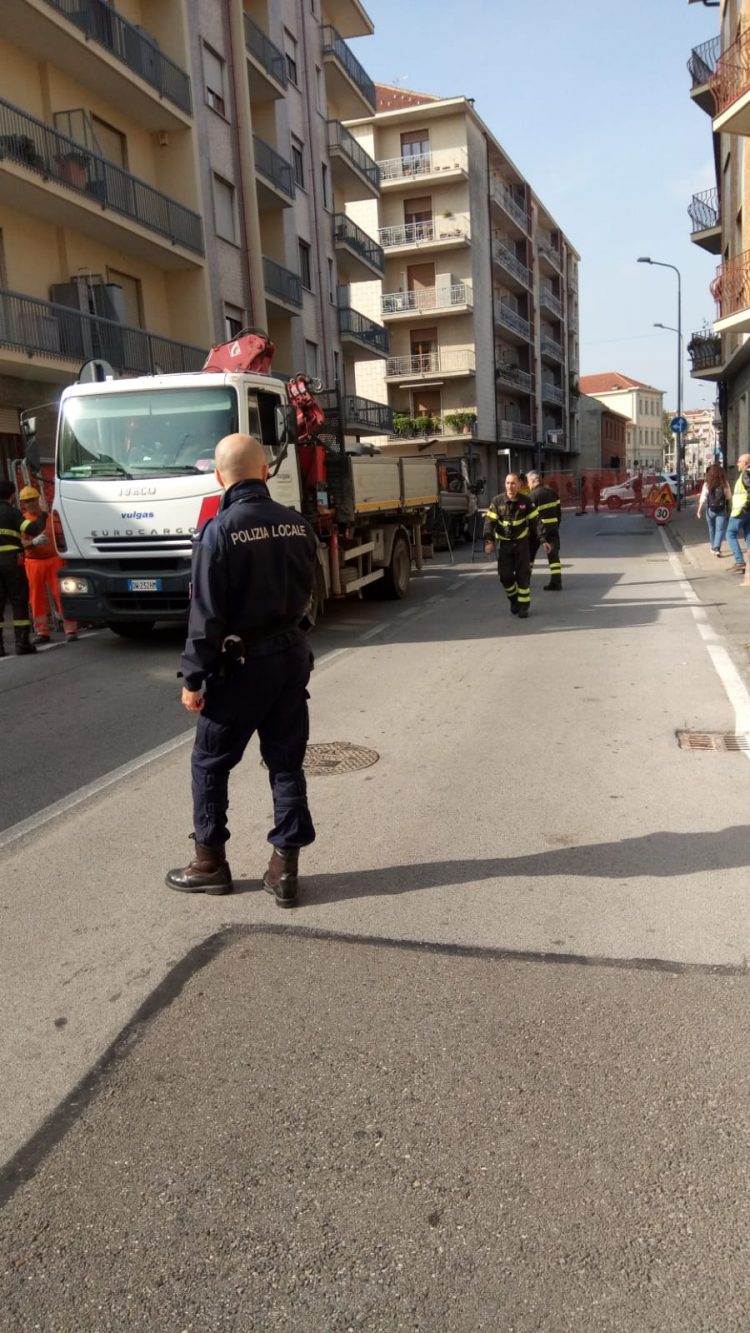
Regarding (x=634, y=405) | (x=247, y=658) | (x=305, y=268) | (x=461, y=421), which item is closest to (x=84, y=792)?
(x=247, y=658)

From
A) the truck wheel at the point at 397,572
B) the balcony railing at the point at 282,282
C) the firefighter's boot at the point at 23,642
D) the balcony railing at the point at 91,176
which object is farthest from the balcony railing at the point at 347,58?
the firefighter's boot at the point at 23,642

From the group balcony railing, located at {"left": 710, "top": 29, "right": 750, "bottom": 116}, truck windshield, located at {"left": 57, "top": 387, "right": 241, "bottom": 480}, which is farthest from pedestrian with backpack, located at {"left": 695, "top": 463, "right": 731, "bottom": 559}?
truck windshield, located at {"left": 57, "top": 387, "right": 241, "bottom": 480}

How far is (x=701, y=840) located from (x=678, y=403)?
1694 inches

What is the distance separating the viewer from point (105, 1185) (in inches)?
95.4

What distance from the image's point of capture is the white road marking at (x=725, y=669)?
6.84m

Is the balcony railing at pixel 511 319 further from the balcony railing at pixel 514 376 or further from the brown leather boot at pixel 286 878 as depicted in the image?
the brown leather boot at pixel 286 878

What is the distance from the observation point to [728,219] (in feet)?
96.8

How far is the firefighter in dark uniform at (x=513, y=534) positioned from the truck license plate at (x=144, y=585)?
397 centimetres

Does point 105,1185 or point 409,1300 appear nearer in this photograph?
point 409,1300

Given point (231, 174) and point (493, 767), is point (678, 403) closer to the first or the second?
point (231, 174)

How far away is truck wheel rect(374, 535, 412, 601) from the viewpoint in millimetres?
14422

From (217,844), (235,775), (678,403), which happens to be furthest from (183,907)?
(678,403)

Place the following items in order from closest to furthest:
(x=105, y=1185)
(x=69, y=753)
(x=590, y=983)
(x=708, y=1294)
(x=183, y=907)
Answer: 1. (x=708, y=1294)
2. (x=105, y=1185)
3. (x=590, y=983)
4. (x=183, y=907)
5. (x=69, y=753)

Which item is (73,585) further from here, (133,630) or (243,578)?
(243,578)
